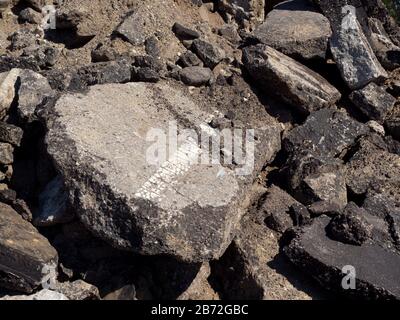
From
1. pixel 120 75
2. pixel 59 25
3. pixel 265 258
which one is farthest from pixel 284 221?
pixel 59 25

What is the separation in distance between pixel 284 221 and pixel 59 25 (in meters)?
2.25

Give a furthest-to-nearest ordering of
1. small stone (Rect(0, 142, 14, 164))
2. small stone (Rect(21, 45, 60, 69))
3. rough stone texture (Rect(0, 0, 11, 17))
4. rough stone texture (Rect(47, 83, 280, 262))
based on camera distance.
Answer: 1. rough stone texture (Rect(0, 0, 11, 17))
2. small stone (Rect(21, 45, 60, 69))
3. small stone (Rect(0, 142, 14, 164))
4. rough stone texture (Rect(47, 83, 280, 262))

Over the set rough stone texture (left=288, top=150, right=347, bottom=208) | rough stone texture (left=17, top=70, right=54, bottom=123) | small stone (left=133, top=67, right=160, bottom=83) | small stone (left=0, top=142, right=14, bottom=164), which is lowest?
small stone (left=0, top=142, right=14, bottom=164)

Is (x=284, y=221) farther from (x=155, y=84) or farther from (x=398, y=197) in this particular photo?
(x=155, y=84)

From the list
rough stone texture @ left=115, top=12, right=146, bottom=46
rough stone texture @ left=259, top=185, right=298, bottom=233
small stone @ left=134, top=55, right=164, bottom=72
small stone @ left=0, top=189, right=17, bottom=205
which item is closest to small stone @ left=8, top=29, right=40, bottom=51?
rough stone texture @ left=115, top=12, right=146, bottom=46

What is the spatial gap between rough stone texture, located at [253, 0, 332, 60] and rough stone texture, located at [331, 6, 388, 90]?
0.40 feet

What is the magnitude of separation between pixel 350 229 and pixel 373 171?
77 centimetres

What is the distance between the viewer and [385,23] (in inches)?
215

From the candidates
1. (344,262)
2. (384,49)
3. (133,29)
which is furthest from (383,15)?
(344,262)

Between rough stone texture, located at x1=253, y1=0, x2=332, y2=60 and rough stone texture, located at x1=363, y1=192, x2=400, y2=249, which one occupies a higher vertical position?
rough stone texture, located at x1=253, y1=0, x2=332, y2=60

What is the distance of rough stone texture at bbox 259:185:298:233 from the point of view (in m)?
3.88

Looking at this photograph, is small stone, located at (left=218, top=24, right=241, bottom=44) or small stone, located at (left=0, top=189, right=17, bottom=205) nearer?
small stone, located at (left=0, top=189, right=17, bottom=205)

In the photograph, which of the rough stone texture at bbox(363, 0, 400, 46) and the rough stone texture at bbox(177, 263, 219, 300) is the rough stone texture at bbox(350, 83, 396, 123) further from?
the rough stone texture at bbox(177, 263, 219, 300)

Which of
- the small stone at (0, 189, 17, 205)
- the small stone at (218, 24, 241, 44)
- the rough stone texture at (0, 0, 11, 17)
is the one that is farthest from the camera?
the small stone at (218, 24, 241, 44)
